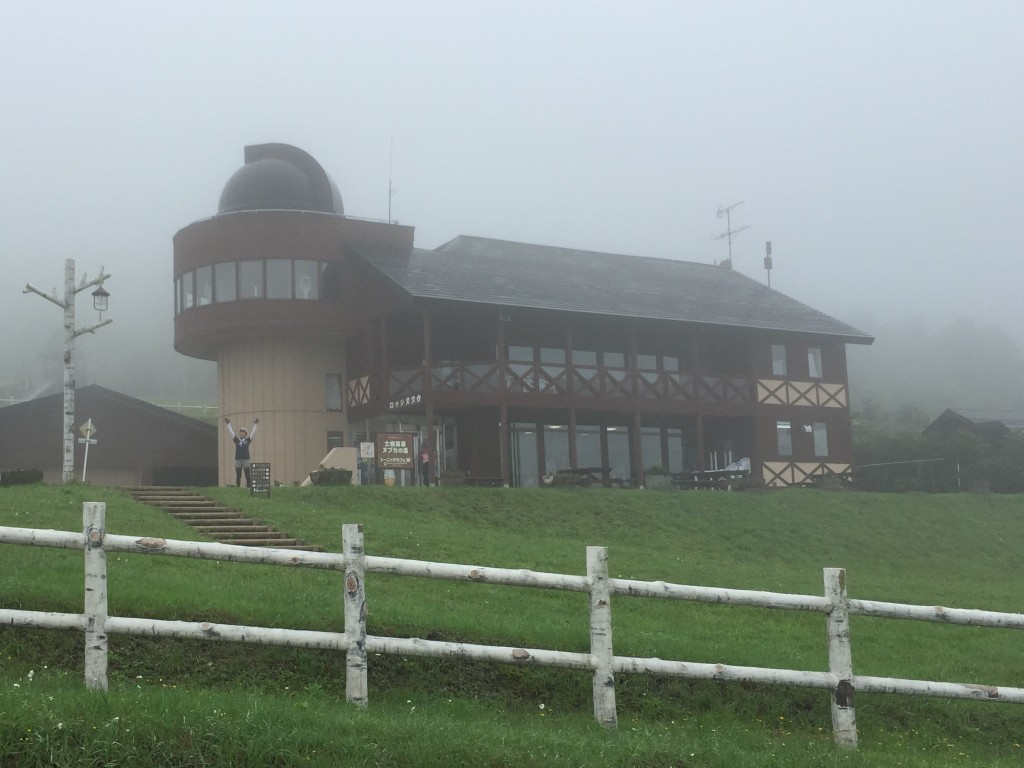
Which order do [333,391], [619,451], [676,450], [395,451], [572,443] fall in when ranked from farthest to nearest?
[676,450] → [619,451] → [333,391] → [572,443] → [395,451]

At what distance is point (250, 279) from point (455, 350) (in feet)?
20.9

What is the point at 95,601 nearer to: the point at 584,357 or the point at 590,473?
the point at 590,473

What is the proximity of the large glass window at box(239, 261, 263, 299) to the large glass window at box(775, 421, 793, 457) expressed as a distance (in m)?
17.0

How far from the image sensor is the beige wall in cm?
3528

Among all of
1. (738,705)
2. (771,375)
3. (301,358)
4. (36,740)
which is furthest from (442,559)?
(771,375)

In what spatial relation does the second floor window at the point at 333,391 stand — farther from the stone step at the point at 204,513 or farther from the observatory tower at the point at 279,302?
the stone step at the point at 204,513

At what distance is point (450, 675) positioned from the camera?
9.28 meters

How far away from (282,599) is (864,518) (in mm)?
21844

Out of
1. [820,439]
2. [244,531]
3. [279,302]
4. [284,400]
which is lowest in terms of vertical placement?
[244,531]

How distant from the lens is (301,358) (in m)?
35.8

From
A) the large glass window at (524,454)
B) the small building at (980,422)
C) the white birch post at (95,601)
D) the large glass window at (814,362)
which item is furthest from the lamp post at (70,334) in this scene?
the small building at (980,422)

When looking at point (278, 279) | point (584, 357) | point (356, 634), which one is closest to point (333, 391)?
point (278, 279)

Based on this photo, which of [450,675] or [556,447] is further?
[556,447]

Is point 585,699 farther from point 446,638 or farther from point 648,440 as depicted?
point 648,440
